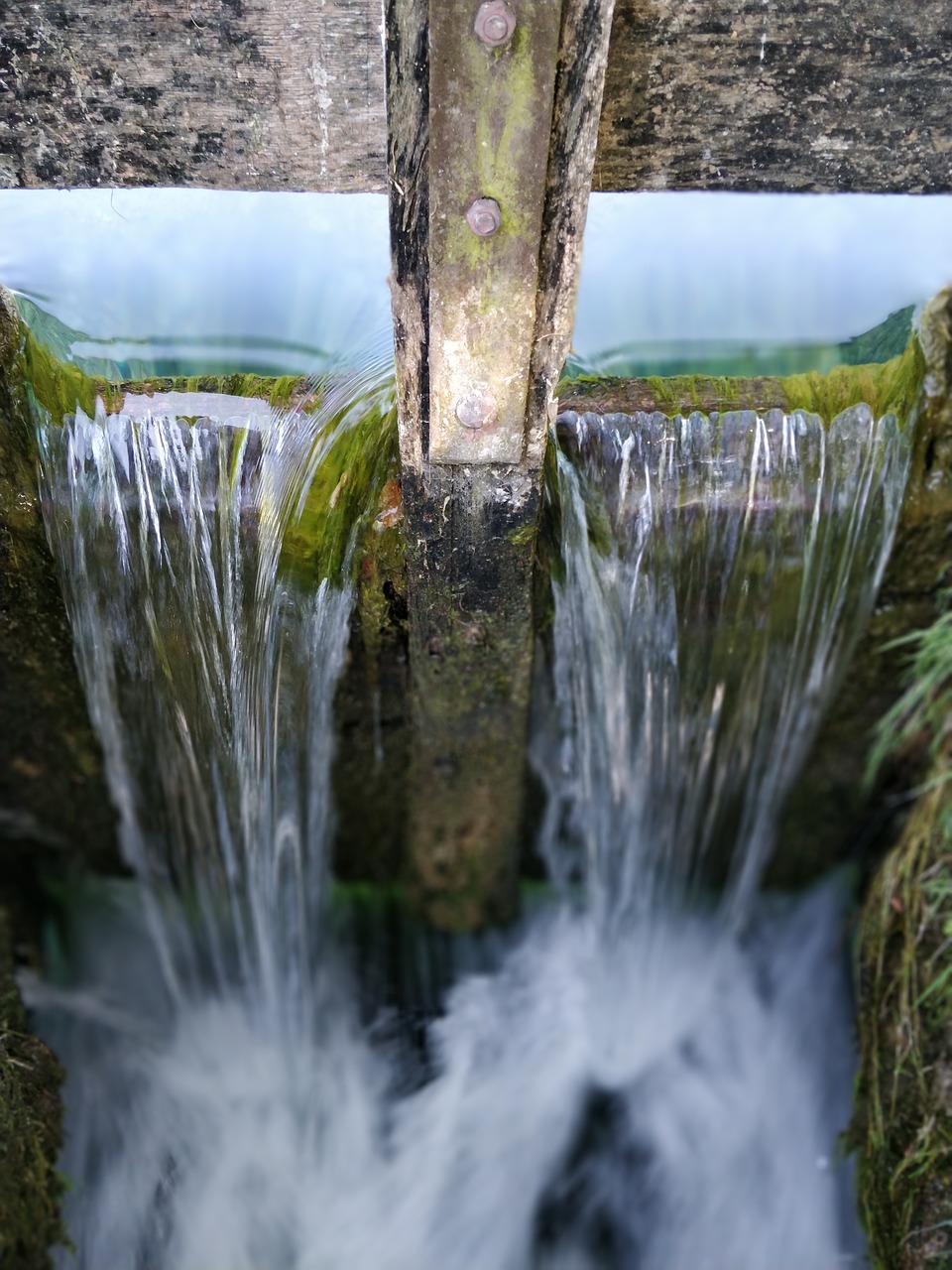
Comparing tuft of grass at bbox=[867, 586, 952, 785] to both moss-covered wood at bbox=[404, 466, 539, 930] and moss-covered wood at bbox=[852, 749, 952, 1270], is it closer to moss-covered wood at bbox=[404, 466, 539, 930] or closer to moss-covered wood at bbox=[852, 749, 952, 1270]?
moss-covered wood at bbox=[852, 749, 952, 1270]

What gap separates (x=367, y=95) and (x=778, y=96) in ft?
3.00

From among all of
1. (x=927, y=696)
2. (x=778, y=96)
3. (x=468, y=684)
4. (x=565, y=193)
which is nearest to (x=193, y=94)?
(x=565, y=193)

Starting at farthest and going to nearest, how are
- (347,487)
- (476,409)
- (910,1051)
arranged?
(910,1051) → (347,487) → (476,409)

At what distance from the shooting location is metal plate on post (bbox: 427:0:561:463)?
1.68 meters

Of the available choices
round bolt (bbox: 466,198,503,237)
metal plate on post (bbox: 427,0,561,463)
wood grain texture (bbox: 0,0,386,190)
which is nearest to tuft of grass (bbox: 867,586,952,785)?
metal plate on post (bbox: 427,0,561,463)

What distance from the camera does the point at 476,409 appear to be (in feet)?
6.74

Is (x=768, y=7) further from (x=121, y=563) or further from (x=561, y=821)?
(x=561, y=821)

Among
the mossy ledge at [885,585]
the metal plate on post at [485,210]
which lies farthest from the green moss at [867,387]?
the metal plate on post at [485,210]

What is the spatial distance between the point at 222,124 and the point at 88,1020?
321 centimetres

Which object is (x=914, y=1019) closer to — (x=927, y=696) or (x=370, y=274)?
(x=927, y=696)

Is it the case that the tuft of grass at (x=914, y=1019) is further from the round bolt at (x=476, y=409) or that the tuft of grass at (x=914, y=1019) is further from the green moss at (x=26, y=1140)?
the green moss at (x=26, y=1140)

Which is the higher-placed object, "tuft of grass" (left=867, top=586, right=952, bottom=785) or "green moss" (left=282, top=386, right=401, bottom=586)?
"green moss" (left=282, top=386, right=401, bottom=586)

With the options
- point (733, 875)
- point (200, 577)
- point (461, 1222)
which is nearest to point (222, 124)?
point (200, 577)

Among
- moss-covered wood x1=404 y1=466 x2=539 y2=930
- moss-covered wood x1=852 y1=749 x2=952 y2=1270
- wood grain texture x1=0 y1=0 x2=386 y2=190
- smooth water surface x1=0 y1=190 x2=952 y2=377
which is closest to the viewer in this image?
wood grain texture x1=0 y1=0 x2=386 y2=190
